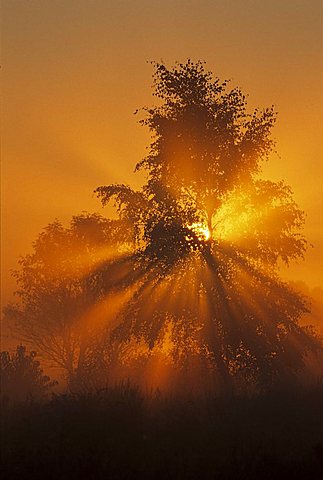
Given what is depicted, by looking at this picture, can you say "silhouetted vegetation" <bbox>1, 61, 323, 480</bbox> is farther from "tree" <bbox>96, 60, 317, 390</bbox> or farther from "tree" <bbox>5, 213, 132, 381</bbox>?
"tree" <bbox>5, 213, 132, 381</bbox>

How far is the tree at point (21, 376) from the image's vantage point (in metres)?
27.0

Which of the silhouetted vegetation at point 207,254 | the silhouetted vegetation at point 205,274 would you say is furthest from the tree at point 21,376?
the silhouetted vegetation at point 207,254

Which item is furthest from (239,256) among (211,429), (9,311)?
(9,311)

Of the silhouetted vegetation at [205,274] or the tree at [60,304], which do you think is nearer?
the silhouetted vegetation at [205,274]

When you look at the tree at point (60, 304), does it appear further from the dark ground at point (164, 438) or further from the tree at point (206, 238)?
the dark ground at point (164, 438)

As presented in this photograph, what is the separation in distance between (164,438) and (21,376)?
50.6ft

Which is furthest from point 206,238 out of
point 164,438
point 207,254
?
point 164,438

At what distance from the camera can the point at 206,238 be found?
954 inches

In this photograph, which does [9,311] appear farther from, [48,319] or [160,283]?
[160,283]

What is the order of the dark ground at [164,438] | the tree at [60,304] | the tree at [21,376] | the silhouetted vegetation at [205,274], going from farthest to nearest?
the tree at [60,304] < the tree at [21,376] < the silhouetted vegetation at [205,274] < the dark ground at [164,438]

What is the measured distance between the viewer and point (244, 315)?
23.3 m

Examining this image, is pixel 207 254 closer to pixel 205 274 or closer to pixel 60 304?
pixel 205 274

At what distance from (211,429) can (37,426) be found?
482 cm

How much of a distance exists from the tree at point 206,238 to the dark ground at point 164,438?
14.9 ft
